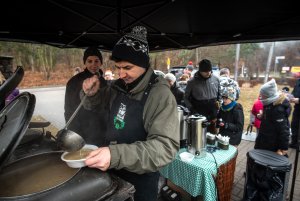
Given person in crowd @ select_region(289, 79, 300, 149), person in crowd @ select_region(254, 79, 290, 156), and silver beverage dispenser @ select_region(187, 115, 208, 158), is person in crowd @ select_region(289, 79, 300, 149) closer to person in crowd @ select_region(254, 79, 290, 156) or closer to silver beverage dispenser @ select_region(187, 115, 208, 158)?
person in crowd @ select_region(254, 79, 290, 156)

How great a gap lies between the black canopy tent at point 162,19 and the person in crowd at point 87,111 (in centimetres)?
37

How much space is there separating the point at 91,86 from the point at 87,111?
2.55 feet

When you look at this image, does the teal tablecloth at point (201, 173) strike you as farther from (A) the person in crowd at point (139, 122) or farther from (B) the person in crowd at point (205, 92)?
(B) the person in crowd at point (205, 92)

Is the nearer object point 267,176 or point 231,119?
point 267,176

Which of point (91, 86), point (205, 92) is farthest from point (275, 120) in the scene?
point (91, 86)

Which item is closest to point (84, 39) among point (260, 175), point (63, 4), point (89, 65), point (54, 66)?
point (89, 65)

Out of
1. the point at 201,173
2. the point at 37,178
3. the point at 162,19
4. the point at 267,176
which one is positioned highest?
the point at 162,19

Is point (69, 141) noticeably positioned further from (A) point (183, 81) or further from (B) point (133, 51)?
(A) point (183, 81)

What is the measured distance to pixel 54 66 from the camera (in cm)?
2228

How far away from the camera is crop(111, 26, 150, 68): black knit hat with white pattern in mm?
1249

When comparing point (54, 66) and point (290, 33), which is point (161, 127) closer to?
point (290, 33)

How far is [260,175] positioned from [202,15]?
1923mm

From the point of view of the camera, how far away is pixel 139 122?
1.24m

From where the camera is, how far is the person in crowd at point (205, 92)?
4094 millimetres
